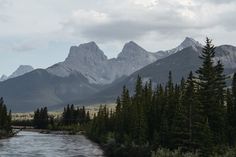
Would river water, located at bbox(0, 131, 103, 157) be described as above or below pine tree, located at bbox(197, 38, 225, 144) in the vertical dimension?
below

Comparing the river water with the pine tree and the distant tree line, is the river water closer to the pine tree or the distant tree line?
the distant tree line

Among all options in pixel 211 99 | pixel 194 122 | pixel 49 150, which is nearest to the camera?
pixel 194 122

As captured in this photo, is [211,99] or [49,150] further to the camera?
[49,150]

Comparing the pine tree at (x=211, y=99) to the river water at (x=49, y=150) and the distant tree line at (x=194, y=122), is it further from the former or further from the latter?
the river water at (x=49, y=150)

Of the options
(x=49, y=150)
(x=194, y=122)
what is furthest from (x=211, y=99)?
(x=49, y=150)

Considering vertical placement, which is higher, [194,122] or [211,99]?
[211,99]

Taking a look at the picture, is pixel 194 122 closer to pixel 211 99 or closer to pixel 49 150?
pixel 211 99

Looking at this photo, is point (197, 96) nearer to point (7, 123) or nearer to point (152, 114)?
point (152, 114)

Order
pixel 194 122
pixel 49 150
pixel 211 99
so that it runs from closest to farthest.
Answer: pixel 194 122, pixel 211 99, pixel 49 150

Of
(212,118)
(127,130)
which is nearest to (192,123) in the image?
(212,118)

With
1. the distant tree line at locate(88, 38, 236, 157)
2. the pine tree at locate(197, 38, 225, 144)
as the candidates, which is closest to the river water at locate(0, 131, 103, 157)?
the distant tree line at locate(88, 38, 236, 157)

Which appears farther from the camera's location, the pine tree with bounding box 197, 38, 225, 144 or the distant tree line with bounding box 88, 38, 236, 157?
the pine tree with bounding box 197, 38, 225, 144

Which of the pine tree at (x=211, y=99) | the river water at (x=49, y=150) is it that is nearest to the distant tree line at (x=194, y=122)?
the pine tree at (x=211, y=99)

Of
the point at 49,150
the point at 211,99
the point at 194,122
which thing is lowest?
the point at 49,150
